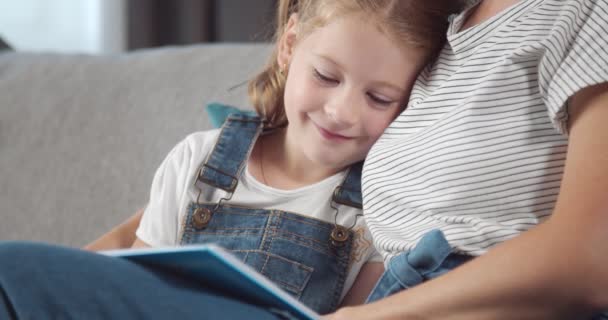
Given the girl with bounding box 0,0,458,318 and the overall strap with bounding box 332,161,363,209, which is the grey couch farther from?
the overall strap with bounding box 332,161,363,209

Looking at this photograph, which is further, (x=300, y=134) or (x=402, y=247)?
(x=300, y=134)

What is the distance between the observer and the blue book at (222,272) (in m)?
0.72

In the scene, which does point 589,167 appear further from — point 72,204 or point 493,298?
point 72,204

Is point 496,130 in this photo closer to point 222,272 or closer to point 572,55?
point 572,55

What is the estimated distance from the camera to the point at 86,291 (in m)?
0.74

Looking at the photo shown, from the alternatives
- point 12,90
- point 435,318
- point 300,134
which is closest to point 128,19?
point 12,90

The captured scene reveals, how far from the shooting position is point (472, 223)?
0.97 metres

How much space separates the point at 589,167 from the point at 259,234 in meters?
0.58

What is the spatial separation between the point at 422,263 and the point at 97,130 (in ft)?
2.98

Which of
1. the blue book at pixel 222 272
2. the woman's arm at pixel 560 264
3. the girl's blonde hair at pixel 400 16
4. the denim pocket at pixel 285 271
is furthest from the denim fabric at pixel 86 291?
the girl's blonde hair at pixel 400 16

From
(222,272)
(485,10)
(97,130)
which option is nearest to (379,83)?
(485,10)

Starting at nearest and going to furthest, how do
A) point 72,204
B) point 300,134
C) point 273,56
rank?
point 300,134, point 273,56, point 72,204

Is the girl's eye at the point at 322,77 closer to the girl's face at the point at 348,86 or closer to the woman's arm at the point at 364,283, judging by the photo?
the girl's face at the point at 348,86

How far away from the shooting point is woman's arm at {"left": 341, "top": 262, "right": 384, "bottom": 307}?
1230mm
